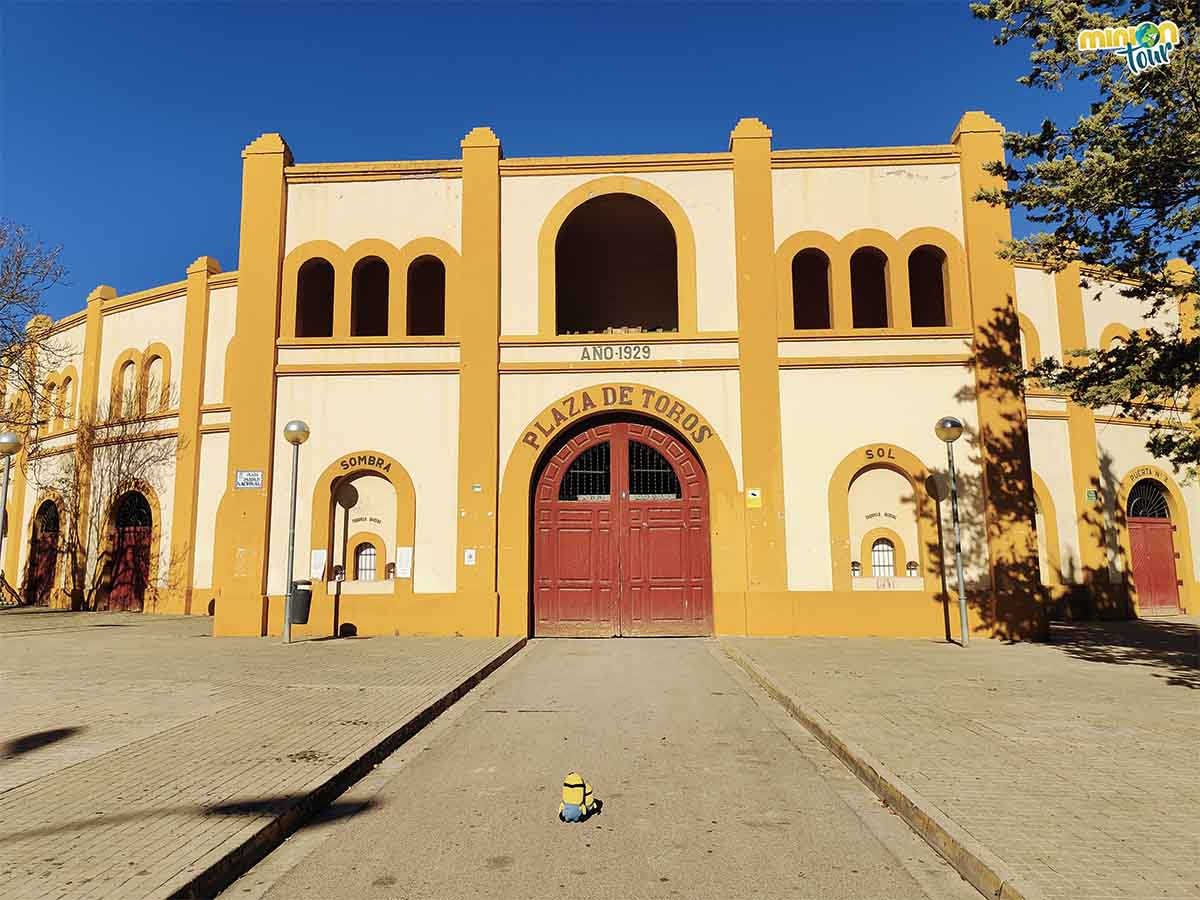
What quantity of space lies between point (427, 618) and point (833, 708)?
28.9 ft

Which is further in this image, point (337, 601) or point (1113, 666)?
point (337, 601)

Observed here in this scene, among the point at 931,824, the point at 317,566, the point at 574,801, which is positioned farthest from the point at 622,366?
the point at 931,824

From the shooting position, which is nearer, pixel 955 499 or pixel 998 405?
pixel 955 499

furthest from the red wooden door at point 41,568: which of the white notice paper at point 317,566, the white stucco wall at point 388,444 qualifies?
the white notice paper at point 317,566

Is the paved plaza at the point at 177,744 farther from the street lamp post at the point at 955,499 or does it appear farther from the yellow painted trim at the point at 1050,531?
the yellow painted trim at the point at 1050,531

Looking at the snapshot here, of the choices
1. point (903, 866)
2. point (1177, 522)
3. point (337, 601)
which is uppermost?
point (1177, 522)

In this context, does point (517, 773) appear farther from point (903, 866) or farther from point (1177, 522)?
point (1177, 522)

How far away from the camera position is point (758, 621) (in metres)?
14.6

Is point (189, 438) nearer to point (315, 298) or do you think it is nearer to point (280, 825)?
point (315, 298)

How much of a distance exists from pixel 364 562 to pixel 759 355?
8559 mm

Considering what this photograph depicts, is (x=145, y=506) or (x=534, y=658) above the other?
(x=145, y=506)

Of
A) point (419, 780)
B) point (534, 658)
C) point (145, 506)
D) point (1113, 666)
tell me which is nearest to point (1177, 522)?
point (1113, 666)

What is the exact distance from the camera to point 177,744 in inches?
254

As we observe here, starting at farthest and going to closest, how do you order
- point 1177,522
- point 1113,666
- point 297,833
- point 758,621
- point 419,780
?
point 1177,522, point 758,621, point 1113,666, point 419,780, point 297,833
